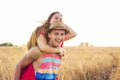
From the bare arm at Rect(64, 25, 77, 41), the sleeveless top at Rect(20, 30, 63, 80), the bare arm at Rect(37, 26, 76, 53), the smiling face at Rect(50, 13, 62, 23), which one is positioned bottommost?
the sleeveless top at Rect(20, 30, 63, 80)

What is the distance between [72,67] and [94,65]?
1.31m

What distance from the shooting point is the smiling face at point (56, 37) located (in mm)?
4227

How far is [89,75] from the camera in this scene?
9.01 meters

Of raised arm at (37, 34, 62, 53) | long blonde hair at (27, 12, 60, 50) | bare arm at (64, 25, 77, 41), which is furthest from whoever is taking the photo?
bare arm at (64, 25, 77, 41)

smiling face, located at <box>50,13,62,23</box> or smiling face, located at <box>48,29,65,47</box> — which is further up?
smiling face, located at <box>50,13,62,23</box>

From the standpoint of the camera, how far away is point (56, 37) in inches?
166

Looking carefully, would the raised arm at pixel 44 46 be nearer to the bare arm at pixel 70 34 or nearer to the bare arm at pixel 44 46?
the bare arm at pixel 44 46

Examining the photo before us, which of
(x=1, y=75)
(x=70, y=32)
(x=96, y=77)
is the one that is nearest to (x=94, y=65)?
(x=96, y=77)

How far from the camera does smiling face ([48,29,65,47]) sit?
13.9ft

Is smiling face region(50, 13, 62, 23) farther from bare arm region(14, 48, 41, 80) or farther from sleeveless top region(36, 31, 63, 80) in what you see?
bare arm region(14, 48, 41, 80)

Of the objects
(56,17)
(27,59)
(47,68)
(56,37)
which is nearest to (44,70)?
(47,68)

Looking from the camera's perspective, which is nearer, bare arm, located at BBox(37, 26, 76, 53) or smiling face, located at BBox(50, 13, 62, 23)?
bare arm, located at BBox(37, 26, 76, 53)

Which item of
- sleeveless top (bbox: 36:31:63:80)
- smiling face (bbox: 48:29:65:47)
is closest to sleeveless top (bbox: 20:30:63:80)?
sleeveless top (bbox: 36:31:63:80)

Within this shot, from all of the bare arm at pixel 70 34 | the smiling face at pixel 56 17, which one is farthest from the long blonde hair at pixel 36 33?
the bare arm at pixel 70 34
